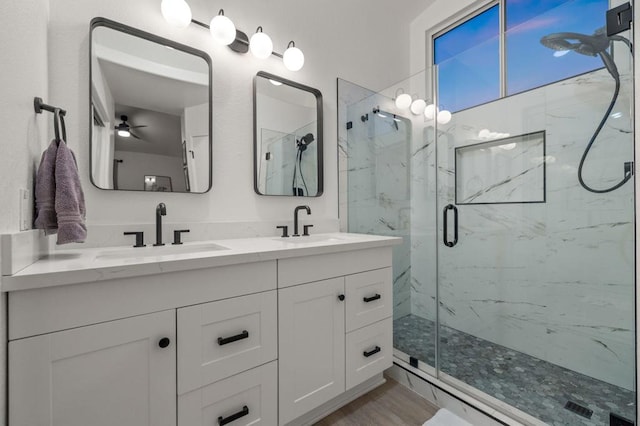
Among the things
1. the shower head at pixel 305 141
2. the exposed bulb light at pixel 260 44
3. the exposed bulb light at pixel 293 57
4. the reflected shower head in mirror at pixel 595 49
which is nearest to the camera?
the reflected shower head in mirror at pixel 595 49

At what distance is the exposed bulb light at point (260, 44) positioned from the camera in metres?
1.67

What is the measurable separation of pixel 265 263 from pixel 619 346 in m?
1.96

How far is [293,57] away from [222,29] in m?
0.46

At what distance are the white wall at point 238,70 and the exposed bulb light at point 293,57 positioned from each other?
0.07 meters

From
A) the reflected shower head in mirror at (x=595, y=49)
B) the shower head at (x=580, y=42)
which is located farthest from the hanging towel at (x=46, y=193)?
the shower head at (x=580, y=42)

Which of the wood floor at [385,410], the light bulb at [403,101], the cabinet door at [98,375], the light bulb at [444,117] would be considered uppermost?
the light bulb at [403,101]

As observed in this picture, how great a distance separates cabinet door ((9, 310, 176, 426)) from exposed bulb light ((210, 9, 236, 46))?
1.42 meters

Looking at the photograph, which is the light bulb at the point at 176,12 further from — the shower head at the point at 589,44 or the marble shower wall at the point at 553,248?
the shower head at the point at 589,44

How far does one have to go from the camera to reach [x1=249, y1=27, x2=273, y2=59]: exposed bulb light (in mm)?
1669

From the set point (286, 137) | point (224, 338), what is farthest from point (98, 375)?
point (286, 137)

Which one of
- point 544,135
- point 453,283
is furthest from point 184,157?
point 544,135

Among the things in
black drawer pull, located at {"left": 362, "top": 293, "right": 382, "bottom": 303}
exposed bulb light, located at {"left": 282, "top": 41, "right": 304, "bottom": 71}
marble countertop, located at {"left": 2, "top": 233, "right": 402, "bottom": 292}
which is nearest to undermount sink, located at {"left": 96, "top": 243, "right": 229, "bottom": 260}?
marble countertop, located at {"left": 2, "top": 233, "right": 402, "bottom": 292}

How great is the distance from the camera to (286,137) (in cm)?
188

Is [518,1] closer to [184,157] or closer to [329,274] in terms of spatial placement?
[329,274]
